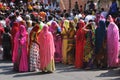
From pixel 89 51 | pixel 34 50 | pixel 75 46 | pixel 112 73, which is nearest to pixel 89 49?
pixel 89 51

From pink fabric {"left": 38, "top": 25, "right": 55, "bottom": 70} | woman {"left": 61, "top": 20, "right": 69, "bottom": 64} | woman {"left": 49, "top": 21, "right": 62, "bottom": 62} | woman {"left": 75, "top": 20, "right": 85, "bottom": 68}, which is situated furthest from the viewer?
woman {"left": 49, "top": 21, "right": 62, "bottom": 62}

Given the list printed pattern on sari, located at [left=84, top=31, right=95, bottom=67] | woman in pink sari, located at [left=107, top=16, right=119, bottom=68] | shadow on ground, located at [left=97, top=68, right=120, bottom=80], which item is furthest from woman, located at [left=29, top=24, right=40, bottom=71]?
woman in pink sari, located at [left=107, top=16, right=119, bottom=68]

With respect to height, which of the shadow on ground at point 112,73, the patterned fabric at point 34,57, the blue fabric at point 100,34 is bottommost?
the shadow on ground at point 112,73

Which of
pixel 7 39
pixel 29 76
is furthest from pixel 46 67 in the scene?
pixel 7 39

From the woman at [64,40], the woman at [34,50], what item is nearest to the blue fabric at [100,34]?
the woman at [64,40]

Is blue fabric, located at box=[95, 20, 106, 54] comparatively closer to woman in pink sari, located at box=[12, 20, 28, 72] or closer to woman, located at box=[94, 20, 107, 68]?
woman, located at box=[94, 20, 107, 68]

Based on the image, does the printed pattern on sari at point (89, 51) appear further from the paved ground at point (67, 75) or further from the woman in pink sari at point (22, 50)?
the woman in pink sari at point (22, 50)

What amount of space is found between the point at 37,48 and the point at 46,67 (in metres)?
0.71

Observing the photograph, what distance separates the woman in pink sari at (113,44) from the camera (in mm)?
13734

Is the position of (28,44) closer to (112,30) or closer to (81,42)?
(81,42)

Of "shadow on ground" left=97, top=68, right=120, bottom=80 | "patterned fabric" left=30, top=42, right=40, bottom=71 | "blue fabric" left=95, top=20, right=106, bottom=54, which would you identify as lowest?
"shadow on ground" left=97, top=68, right=120, bottom=80

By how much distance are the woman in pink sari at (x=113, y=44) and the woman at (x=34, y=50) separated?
2.33 metres

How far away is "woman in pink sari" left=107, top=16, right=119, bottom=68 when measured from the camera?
541 inches

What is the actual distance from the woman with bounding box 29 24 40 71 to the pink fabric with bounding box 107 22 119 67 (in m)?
2.34
